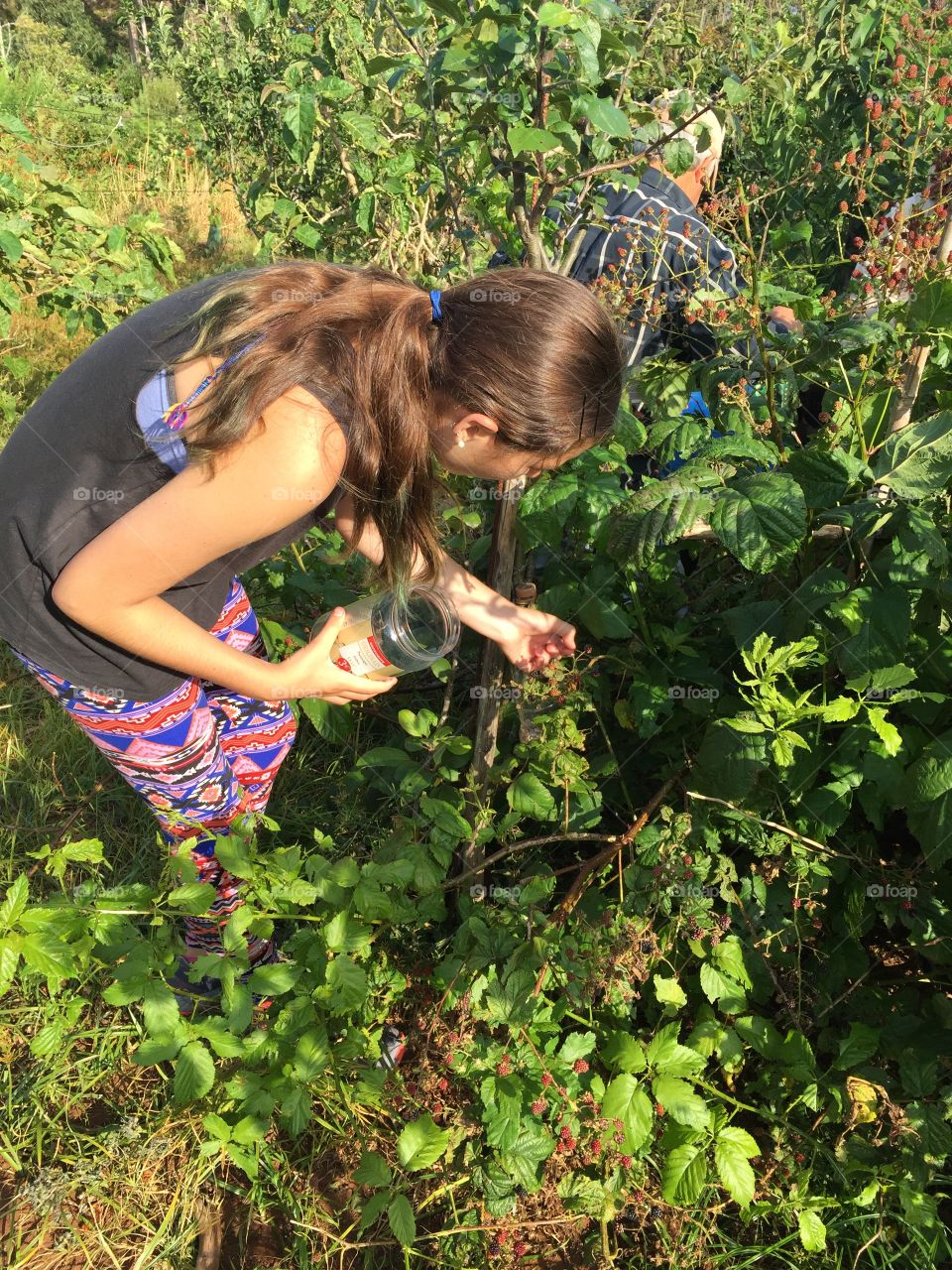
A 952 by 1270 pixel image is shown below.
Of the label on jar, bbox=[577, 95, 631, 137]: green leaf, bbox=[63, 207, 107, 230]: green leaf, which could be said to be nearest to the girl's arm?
the label on jar

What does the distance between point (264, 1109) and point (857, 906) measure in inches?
46.5

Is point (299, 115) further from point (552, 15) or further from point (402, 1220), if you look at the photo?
point (402, 1220)

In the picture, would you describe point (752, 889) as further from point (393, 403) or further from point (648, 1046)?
point (393, 403)

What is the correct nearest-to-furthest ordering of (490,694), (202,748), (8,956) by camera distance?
(8,956), (202,748), (490,694)

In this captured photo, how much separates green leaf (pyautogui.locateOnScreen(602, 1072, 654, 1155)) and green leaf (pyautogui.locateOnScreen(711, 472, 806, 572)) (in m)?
0.94

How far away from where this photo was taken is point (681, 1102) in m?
1.63

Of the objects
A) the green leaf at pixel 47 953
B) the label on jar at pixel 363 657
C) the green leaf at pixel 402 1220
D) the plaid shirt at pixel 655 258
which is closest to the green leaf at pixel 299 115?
the plaid shirt at pixel 655 258

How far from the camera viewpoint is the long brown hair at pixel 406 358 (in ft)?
4.55

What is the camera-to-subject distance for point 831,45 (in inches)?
166

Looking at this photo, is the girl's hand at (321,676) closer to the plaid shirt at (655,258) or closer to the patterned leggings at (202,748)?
the patterned leggings at (202,748)

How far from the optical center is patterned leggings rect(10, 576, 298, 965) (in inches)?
70.2

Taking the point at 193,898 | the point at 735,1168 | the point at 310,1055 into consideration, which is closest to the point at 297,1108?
the point at 310,1055

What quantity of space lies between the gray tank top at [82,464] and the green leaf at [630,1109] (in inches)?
44.9

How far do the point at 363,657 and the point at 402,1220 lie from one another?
101 centimetres
